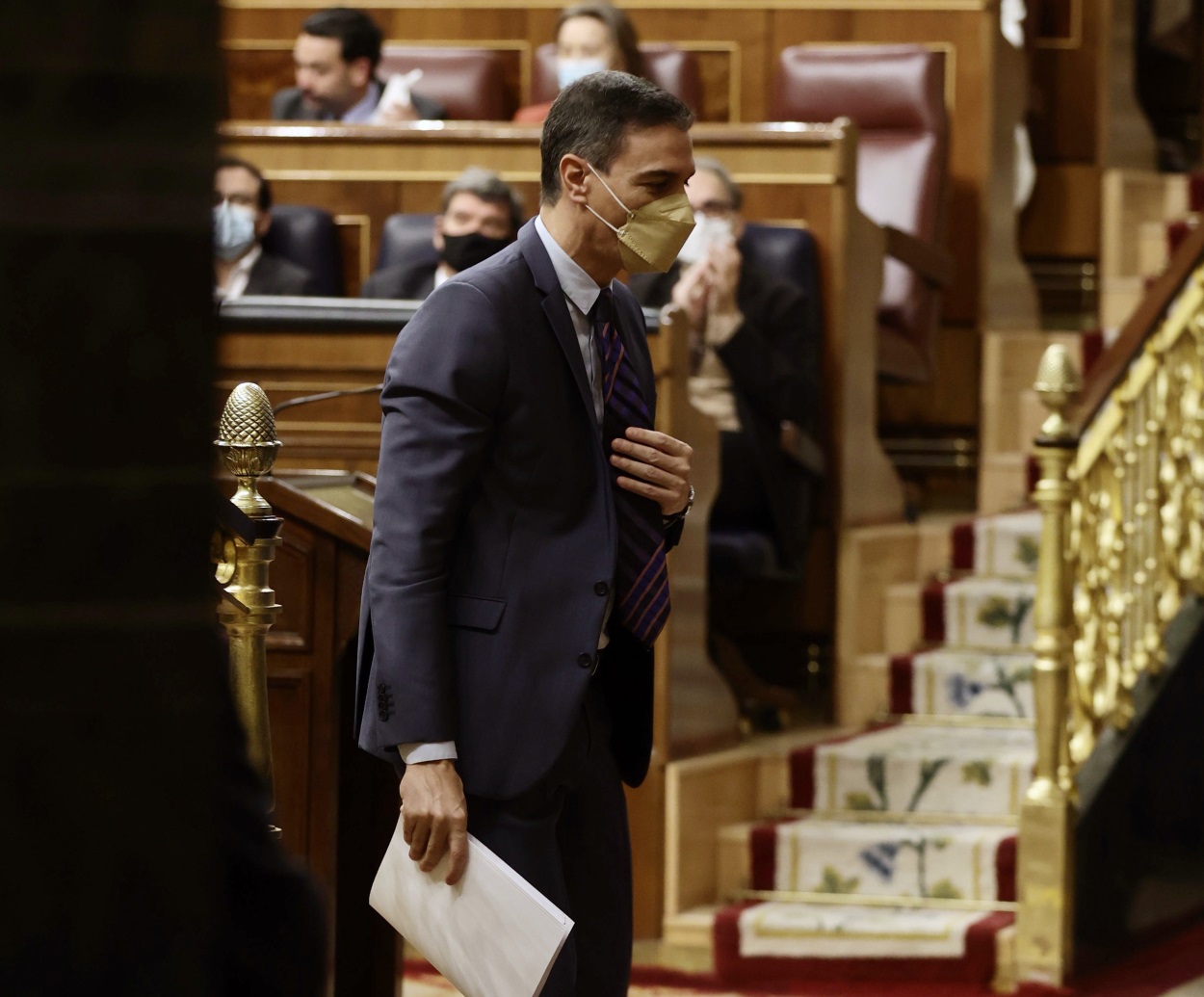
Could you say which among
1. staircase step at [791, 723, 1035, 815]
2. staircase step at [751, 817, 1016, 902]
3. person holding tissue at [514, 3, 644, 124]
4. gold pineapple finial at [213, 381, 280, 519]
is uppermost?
person holding tissue at [514, 3, 644, 124]

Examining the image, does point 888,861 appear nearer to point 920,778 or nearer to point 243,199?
point 920,778

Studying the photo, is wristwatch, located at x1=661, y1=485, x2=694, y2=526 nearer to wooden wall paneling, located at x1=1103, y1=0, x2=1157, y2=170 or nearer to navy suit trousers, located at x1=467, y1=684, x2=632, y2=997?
navy suit trousers, located at x1=467, y1=684, x2=632, y2=997

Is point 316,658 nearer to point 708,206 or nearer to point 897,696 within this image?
point 708,206

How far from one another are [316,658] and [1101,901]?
202 cm

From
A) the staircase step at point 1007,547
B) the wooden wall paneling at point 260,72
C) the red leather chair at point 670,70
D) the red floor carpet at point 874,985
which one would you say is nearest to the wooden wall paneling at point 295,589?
the red floor carpet at point 874,985

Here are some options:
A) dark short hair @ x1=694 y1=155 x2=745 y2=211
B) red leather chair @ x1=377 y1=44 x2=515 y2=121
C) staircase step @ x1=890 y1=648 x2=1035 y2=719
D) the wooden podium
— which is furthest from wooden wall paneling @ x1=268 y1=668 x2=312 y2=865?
red leather chair @ x1=377 y1=44 x2=515 y2=121

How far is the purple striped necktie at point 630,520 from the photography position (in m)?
1.95

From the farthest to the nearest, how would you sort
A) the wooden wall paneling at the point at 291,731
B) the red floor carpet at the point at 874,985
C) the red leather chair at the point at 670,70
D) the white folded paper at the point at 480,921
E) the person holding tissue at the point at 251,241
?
the red leather chair at the point at 670,70 → the person holding tissue at the point at 251,241 → the red floor carpet at the point at 874,985 → the wooden wall paneling at the point at 291,731 → the white folded paper at the point at 480,921

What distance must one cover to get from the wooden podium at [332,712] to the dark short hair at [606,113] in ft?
3.12

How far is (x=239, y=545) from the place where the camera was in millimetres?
2275

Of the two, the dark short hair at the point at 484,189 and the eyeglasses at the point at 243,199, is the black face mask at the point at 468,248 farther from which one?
the eyeglasses at the point at 243,199

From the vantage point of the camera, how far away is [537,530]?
6.22 feet

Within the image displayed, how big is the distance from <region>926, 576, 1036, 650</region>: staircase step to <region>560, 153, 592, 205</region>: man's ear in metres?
3.19

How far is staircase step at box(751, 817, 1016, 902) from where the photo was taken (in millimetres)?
4168
